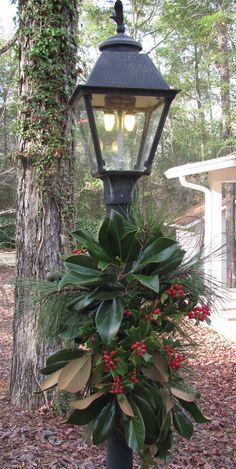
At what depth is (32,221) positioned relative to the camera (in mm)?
3547

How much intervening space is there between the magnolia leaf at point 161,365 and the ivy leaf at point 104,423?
7.8 inches

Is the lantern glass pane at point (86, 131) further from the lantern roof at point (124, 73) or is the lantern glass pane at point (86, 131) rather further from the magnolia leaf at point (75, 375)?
the magnolia leaf at point (75, 375)

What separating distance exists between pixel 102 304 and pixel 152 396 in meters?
0.37

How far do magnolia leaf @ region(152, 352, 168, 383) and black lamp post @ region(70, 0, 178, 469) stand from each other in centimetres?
34

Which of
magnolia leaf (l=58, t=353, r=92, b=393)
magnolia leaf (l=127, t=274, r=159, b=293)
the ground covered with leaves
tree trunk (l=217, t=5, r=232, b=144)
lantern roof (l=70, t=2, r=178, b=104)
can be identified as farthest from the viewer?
tree trunk (l=217, t=5, r=232, b=144)

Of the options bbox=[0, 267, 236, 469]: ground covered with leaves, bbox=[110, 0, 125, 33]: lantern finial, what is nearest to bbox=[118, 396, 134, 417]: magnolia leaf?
bbox=[0, 267, 236, 469]: ground covered with leaves

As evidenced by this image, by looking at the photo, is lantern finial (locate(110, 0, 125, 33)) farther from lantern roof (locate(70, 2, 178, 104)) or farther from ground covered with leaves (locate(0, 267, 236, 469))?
ground covered with leaves (locate(0, 267, 236, 469))

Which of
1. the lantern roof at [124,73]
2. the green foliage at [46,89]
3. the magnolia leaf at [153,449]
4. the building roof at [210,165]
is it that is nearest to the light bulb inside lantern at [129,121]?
the lantern roof at [124,73]

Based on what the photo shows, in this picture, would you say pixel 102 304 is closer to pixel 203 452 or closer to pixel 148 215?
pixel 148 215

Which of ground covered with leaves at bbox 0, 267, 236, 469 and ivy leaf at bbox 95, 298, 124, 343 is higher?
ivy leaf at bbox 95, 298, 124, 343

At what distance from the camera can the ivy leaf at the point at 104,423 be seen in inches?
65.4

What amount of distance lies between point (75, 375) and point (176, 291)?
18.1 inches

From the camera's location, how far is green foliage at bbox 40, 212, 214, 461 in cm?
164

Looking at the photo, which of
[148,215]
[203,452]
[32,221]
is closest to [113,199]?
[148,215]
